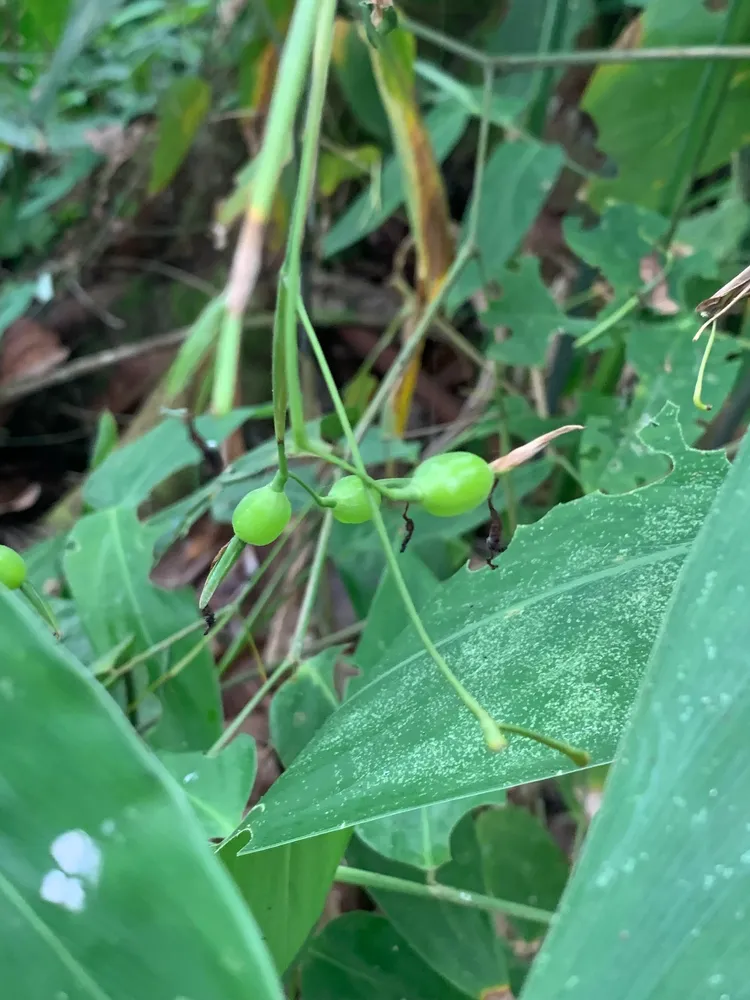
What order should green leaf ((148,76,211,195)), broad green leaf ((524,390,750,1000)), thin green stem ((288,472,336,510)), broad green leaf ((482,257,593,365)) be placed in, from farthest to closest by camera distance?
green leaf ((148,76,211,195)) → broad green leaf ((482,257,593,365)) → thin green stem ((288,472,336,510)) → broad green leaf ((524,390,750,1000))

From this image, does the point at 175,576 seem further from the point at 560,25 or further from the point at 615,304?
the point at 560,25

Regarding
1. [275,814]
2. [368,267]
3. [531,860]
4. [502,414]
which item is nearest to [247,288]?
[275,814]

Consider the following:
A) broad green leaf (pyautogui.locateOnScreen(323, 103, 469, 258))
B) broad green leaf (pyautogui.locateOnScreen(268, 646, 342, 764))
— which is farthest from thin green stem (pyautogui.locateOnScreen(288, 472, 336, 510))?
broad green leaf (pyautogui.locateOnScreen(323, 103, 469, 258))

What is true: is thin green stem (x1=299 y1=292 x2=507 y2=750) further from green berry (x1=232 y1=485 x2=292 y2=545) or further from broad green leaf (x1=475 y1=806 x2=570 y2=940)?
broad green leaf (x1=475 y1=806 x2=570 y2=940)

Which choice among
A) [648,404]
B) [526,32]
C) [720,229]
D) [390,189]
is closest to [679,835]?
[648,404]

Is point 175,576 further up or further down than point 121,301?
further down

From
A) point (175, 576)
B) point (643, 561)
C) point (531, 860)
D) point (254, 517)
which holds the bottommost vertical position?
point (531, 860)
